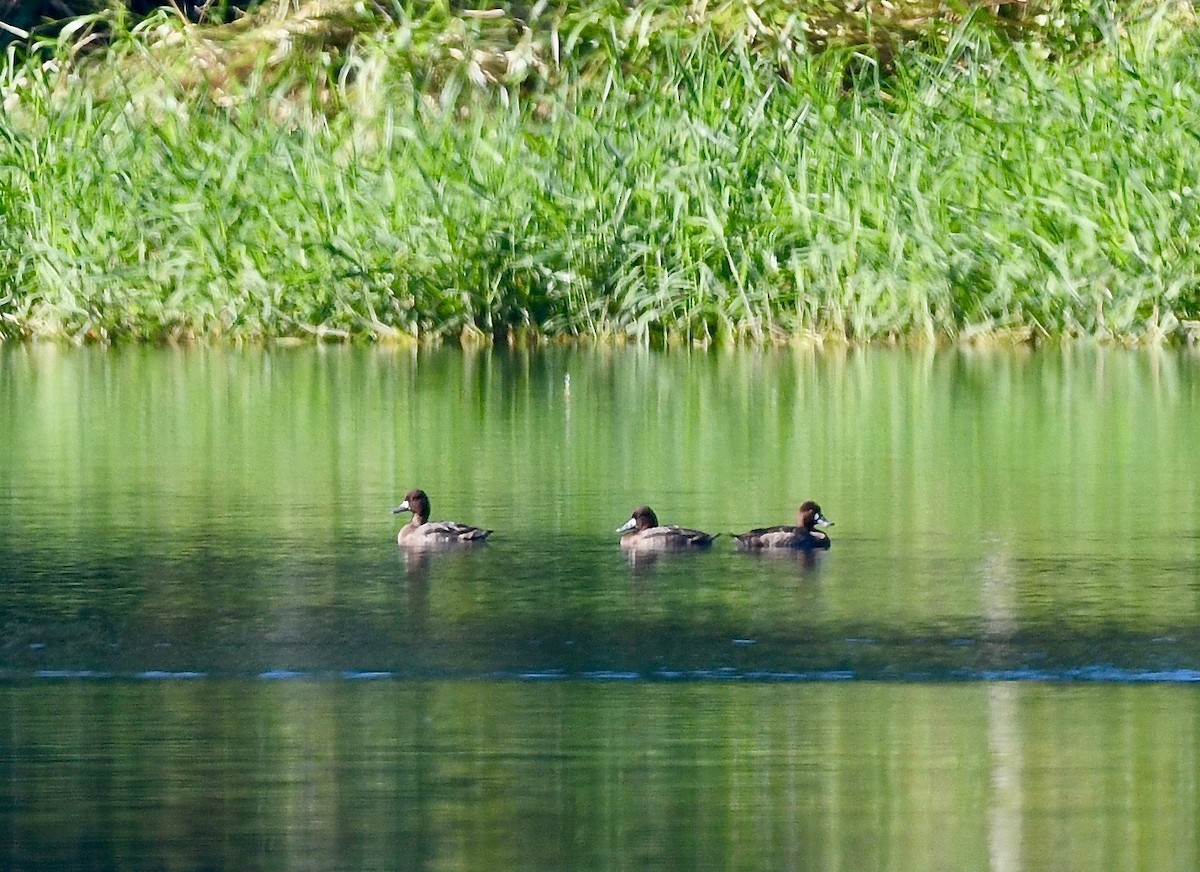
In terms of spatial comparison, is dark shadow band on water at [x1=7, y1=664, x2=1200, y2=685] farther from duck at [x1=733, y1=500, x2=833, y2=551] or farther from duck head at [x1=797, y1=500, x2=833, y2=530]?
duck head at [x1=797, y1=500, x2=833, y2=530]

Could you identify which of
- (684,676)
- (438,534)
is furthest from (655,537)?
(684,676)

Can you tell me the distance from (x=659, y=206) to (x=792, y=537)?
25.0ft

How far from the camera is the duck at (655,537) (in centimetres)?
756

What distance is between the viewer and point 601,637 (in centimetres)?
622

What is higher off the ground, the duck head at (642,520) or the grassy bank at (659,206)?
the grassy bank at (659,206)

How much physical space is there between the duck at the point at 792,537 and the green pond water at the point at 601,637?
0.06 m

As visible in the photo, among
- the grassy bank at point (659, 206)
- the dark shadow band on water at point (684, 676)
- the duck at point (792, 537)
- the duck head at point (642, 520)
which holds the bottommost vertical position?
the dark shadow band on water at point (684, 676)

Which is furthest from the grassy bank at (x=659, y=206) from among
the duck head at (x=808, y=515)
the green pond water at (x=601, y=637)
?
the duck head at (x=808, y=515)

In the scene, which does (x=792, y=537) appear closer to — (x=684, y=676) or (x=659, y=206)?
(x=684, y=676)

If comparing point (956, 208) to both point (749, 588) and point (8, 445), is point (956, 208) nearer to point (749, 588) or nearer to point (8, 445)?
point (8, 445)

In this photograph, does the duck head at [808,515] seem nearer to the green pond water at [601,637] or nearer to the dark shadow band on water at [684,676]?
the green pond water at [601,637]

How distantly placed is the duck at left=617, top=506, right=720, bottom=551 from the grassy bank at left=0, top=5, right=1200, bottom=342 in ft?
22.4

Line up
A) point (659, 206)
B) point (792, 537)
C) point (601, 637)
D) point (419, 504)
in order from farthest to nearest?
point (659, 206) < point (419, 504) < point (792, 537) < point (601, 637)

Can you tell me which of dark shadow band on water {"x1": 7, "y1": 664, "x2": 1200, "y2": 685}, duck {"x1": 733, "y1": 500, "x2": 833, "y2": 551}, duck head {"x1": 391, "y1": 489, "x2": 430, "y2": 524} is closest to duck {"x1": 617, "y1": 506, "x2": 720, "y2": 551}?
duck {"x1": 733, "y1": 500, "x2": 833, "y2": 551}
